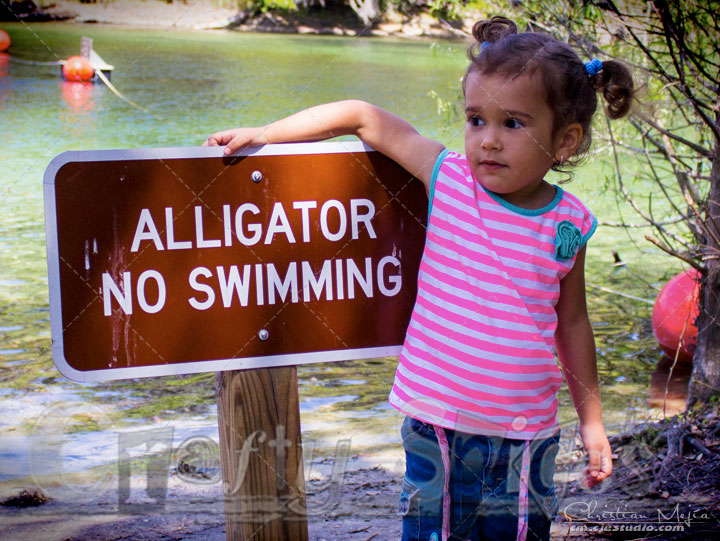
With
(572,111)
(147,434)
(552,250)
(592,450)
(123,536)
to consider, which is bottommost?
(147,434)

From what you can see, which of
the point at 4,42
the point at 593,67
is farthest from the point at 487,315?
the point at 4,42

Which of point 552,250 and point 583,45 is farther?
point 583,45

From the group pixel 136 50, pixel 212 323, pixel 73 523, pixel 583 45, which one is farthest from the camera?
pixel 136 50

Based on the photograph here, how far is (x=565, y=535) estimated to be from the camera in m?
2.58

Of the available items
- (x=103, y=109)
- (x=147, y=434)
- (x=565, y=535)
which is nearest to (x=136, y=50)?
(x=103, y=109)

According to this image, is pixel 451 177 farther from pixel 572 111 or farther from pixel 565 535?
pixel 565 535

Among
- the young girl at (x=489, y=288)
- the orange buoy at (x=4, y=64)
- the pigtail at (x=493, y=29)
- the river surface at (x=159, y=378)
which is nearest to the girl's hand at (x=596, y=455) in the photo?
the young girl at (x=489, y=288)

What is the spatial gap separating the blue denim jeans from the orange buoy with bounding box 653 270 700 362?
2.88 metres

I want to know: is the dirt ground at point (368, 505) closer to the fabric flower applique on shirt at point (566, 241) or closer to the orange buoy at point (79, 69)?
the fabric flower applique on shirt at point (566, 241)

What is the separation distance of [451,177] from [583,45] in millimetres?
2068

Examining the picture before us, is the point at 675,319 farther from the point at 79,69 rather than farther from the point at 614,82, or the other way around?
the point at 79,69

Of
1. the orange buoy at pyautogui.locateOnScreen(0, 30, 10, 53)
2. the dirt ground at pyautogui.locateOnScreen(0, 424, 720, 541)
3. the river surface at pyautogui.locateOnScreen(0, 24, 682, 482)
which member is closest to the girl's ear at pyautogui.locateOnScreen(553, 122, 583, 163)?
the dirt ground at pyautogui.locateOnScreen(0, 424, 720, 541)

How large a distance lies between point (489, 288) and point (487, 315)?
6 cm

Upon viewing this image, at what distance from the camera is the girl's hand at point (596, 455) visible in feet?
6.34
